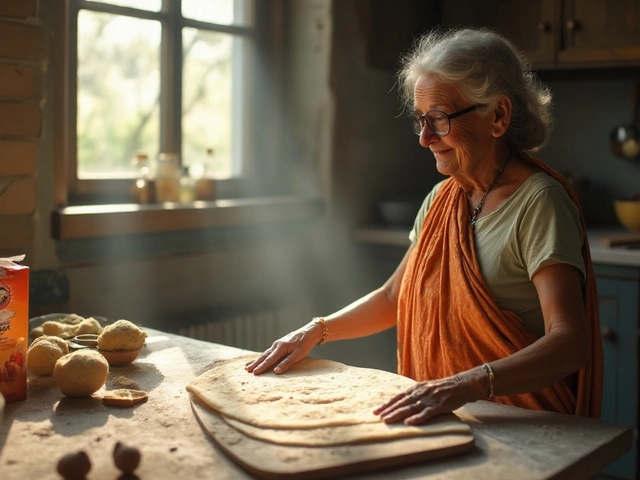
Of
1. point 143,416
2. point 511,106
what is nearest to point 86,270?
point 143,416

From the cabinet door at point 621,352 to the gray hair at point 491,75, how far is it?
104 centimetres

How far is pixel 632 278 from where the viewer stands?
8.32ft

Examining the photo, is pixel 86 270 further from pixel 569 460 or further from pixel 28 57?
pixel 569 460

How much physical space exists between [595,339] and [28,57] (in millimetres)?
1638

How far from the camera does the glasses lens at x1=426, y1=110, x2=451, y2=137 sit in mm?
1668

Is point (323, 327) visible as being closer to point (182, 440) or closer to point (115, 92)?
point (182, 440)

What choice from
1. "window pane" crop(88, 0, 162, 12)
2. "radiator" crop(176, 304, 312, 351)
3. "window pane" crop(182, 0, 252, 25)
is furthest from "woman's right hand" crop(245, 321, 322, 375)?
"window pane" crop(182, 0, 252, 25)

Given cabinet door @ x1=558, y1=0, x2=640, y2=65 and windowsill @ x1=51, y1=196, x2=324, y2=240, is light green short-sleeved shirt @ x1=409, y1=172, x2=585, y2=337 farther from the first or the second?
cabinet door @ x1=558, y1=0, x2=640, y2=65

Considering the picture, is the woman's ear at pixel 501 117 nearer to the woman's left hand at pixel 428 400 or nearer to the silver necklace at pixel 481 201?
the silver necklace at pixel 481 201

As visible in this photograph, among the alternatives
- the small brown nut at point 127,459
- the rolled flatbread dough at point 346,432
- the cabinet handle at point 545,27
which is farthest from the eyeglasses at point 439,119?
the cabinet handle at point 545,27

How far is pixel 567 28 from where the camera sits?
297 cm

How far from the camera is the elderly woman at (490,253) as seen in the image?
149 centimetres

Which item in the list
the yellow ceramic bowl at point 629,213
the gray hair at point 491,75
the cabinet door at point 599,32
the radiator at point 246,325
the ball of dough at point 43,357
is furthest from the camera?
the yellow ceramic bowl at point 629,213

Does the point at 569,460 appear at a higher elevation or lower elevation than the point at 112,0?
lower
